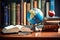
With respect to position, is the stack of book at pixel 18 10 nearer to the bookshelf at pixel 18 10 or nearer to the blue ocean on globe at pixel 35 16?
the bookshelf at pixel 18 10

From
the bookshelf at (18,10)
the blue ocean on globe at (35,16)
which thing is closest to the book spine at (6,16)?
the bookshelf at (18,10)

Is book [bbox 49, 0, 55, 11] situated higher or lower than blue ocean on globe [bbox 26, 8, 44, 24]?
higher

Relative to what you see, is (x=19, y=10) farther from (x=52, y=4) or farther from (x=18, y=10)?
(x=52, y=4)

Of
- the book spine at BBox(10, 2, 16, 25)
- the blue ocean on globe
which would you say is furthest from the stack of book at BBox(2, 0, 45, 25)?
the blue ocean on globe

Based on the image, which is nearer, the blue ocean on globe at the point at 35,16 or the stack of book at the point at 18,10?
the blue ocean on globe at the point at 35,16

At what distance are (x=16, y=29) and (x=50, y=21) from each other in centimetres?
32

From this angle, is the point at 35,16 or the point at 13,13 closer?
the point at 35,16

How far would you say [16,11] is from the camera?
1531 mm

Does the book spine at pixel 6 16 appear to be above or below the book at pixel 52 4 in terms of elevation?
below

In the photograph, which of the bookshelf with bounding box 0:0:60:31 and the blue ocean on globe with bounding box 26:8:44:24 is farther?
the bookshelf with bounding box 0:0:60:31

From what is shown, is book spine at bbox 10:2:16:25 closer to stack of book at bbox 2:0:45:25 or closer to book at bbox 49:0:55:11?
stack of book at bbox 2:0:45:25

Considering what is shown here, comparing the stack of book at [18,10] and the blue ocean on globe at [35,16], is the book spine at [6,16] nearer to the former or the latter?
the stack of book at [18,10]

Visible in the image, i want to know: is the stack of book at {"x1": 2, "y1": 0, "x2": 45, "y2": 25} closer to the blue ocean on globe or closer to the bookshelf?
the bookshelf

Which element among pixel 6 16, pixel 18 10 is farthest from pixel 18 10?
pixel 6 16
